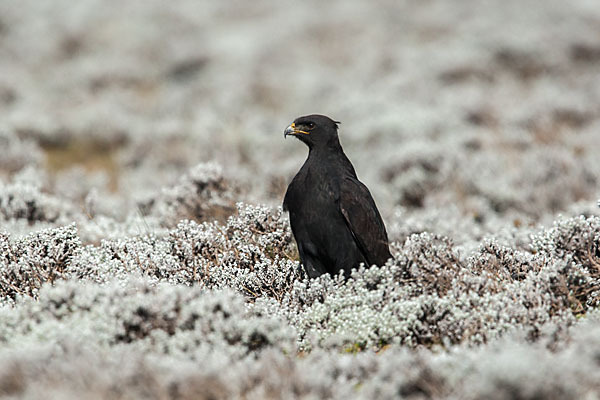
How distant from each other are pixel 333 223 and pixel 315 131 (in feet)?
2.75

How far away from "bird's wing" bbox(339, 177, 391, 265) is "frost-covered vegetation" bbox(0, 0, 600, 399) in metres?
0.21

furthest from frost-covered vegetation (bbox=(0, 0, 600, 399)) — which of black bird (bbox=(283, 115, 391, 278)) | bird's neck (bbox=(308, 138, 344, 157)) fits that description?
bird's neck (bbox=(308, 138, 344, 157))

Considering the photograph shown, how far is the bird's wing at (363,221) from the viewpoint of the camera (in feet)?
13.9

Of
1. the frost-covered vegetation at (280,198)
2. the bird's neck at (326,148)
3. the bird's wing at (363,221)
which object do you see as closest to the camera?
the frost-covered vegetation at (280,198)

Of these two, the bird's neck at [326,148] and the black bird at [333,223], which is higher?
the bird's neck at [326,148]

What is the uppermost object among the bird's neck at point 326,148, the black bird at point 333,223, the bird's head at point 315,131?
the bird's head at point 315,131

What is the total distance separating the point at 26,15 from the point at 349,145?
12315 millimetres

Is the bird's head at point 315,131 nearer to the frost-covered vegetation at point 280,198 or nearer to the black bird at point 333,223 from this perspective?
the black bird at point 333,223

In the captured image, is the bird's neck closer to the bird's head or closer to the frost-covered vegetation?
the bird's head

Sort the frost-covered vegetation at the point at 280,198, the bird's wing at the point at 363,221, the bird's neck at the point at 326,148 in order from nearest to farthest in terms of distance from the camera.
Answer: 1. the frost-covered vegetation at the point at 280,198
2. the bird's wing at the point at 363,221
3. the bird's neck at the point at 326,148

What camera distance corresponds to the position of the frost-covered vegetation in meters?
2.86

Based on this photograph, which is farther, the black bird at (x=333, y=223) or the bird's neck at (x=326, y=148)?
the bird's neck at (x=326, y=148)

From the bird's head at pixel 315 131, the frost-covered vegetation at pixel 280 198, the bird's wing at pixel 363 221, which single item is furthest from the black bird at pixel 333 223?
the bird's head at pixel 315 131

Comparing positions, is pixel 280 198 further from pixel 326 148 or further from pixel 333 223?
pixel 333 223
